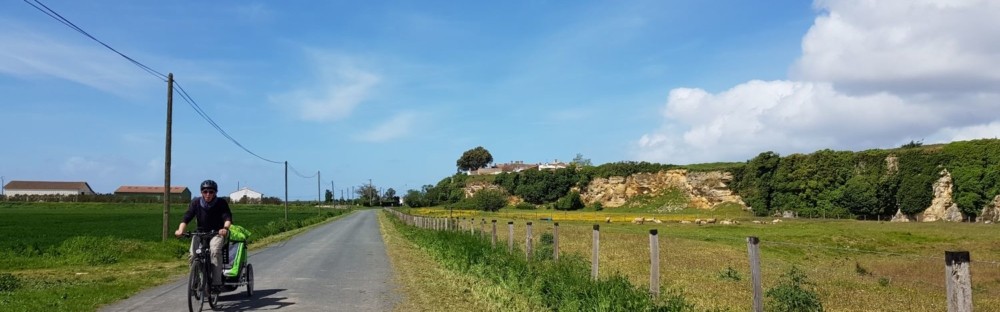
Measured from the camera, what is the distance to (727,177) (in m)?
98.2

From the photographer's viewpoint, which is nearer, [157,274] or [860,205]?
[157,274]

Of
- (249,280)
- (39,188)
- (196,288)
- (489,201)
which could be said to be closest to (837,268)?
(249,280)

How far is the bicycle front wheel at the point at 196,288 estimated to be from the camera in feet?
29.6

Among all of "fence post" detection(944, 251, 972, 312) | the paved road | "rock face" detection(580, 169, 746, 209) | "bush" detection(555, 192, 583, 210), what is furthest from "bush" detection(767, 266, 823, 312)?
"bush" detection(555, 192, 583, 210)

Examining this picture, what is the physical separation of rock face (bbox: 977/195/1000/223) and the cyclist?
67513 mm

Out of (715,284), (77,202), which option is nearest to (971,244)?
(715,284)

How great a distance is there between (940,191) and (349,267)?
220ft

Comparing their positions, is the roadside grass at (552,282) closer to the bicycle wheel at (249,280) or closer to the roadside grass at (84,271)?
the bicycle wheel at (249,280)

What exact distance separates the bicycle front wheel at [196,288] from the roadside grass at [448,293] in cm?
271

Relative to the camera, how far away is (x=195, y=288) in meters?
9.16

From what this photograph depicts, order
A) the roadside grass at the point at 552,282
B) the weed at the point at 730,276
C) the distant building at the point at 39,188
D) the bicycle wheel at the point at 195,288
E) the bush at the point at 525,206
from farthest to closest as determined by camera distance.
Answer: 1. the distant building at the point at 39,188
2. the bush at the point at 525,206
3. the weed at the point at 730,276
4. the bicycle wheel at the point at 195,288
5. the roadside grass at the point at 552,282

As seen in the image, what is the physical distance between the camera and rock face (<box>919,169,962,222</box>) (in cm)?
6384

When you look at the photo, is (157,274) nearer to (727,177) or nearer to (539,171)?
(727,177)

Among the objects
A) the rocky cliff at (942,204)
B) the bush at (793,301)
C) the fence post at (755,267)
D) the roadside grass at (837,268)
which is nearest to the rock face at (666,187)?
the rocky cliff at (942,204)
